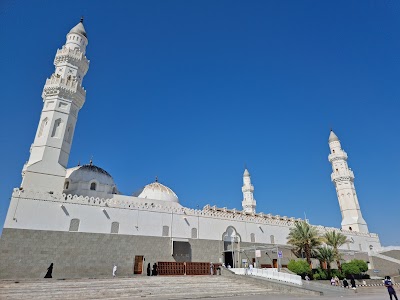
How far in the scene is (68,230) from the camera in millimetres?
21203

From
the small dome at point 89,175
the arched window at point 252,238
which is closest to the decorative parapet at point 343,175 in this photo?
the arched window at point 252,238

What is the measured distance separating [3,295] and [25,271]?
280 inches

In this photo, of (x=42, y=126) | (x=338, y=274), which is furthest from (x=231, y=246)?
(x=42, y=126)

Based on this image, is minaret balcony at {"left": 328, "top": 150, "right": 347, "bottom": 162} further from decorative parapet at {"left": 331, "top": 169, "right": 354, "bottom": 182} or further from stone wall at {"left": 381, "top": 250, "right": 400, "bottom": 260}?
stone wall at {"left": 381, "top": 250, "right": 400, "bottom": 260}

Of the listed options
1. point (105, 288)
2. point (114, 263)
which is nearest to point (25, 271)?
point (114, 263)

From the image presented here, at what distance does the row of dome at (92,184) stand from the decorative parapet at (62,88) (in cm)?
691

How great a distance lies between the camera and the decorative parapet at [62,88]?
25656 mm

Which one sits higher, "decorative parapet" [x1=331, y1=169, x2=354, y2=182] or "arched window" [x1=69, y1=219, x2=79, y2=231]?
"decorative parapet" [x1=331, y1=169, x2=354, y2=182]

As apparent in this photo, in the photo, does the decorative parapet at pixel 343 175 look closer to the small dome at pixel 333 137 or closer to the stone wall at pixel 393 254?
the small dome at pixel 333 137

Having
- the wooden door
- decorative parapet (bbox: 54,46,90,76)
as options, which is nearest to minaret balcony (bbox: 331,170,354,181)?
the wooden door

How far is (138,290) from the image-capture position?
14906mm

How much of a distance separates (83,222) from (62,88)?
1234 cm

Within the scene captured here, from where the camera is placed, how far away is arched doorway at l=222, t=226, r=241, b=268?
92.2ft

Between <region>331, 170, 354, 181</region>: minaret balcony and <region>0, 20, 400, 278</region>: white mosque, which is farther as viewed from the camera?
<region>331, 170, 354, 181</region>: minaret balcony
